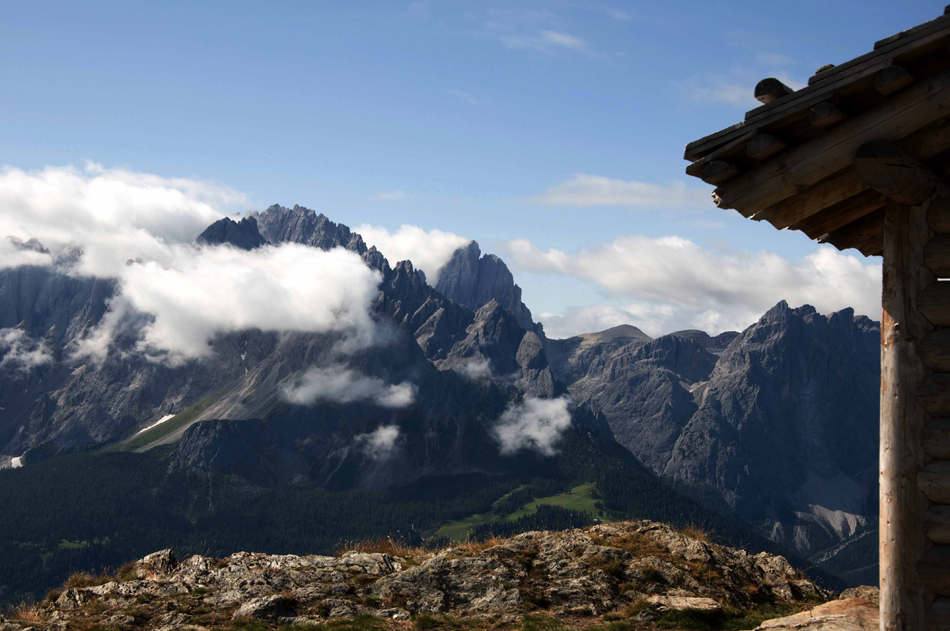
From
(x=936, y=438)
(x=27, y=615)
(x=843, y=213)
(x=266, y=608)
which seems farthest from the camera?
(x=27, y=615)

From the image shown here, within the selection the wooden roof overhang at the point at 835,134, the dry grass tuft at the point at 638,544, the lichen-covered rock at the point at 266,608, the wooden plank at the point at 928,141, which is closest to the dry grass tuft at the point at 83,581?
the lichen-covered rock at the point at 266,608

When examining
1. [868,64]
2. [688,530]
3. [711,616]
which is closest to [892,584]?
[868,64]

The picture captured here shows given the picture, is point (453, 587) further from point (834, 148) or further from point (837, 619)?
point (834, 148)

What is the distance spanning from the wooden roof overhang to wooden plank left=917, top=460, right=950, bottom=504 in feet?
13.6

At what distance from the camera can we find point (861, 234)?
13.1 metres

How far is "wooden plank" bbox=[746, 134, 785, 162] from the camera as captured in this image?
1017 cm

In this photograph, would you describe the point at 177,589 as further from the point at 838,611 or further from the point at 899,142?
the point at 899,142

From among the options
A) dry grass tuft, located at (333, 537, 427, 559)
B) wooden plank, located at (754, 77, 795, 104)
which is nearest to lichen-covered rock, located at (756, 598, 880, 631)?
wooden plank, located at (754, 77, 795, 104)

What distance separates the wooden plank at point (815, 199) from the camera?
10820 millimetres

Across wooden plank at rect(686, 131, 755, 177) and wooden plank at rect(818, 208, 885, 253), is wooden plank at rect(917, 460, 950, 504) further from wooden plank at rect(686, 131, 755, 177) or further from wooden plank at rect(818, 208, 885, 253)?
wooden plank at rect(686, 131, 755, 177)

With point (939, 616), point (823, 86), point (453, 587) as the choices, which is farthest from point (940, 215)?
point (453, 587)

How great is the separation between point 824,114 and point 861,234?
4.17 m

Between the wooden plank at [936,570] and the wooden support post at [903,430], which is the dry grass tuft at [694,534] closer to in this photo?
the wooden support post at [903,430]

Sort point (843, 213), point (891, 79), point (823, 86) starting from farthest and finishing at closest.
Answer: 1. point (843, 213)
2. point (823, 86)
3. point (891, 79)
